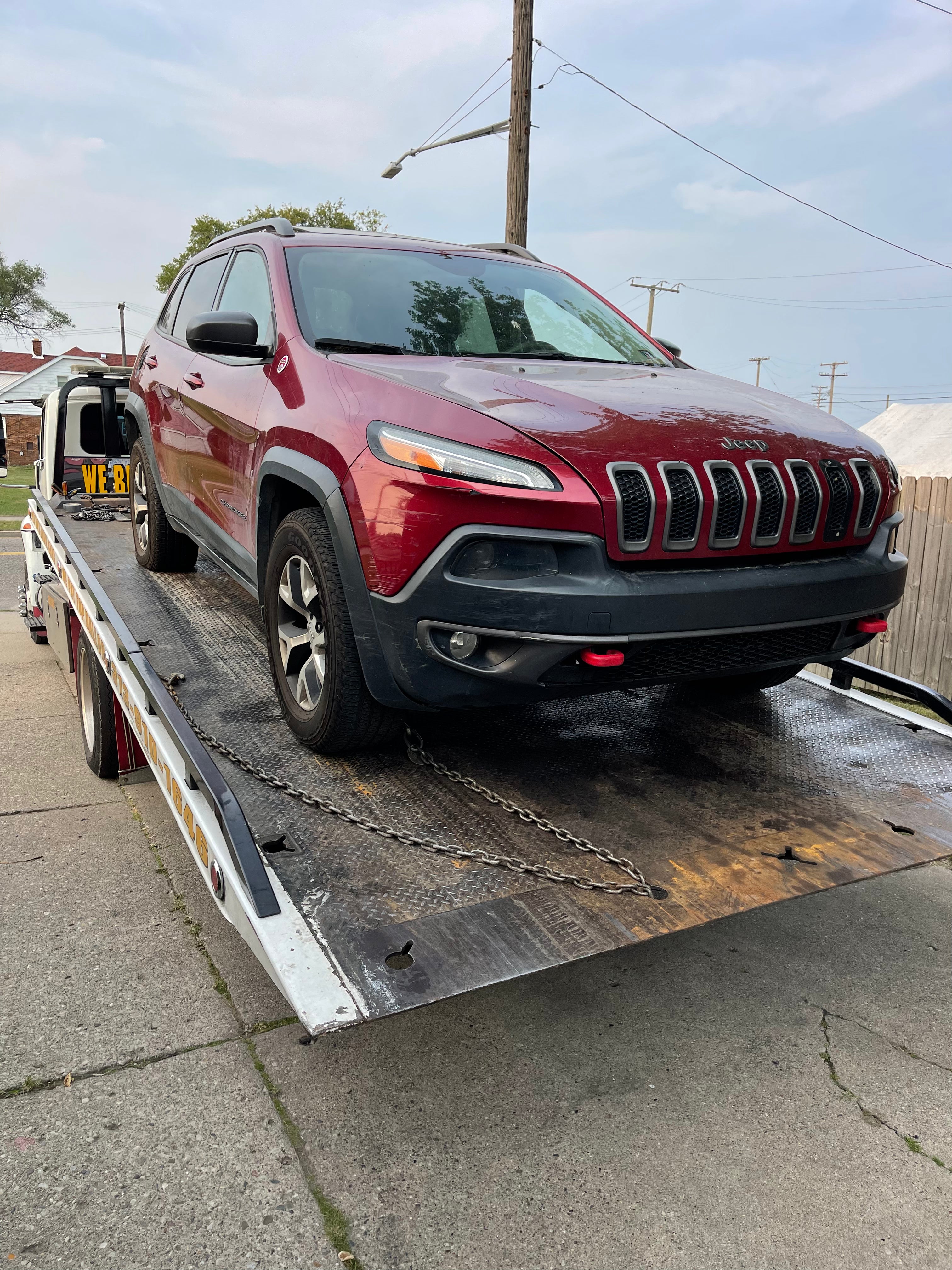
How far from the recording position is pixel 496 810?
2.85 meters

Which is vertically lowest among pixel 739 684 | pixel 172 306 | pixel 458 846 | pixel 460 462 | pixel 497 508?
pixel 458 846

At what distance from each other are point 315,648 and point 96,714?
82.8 inches

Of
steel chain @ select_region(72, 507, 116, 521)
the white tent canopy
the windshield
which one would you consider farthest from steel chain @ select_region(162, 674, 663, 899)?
the white tent canopy

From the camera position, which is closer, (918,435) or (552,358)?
(552,358)

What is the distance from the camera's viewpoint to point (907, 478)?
6859 millimetres

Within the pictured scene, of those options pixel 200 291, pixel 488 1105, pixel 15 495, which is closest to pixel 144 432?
pixel 200 291

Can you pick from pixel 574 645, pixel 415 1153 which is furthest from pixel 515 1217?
pixel 574 645

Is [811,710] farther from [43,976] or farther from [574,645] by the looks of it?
[43,976]

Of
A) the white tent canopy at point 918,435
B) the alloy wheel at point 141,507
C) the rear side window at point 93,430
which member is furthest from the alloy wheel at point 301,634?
the white tent canopy at point 918,435

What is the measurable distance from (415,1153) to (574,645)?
1285mm

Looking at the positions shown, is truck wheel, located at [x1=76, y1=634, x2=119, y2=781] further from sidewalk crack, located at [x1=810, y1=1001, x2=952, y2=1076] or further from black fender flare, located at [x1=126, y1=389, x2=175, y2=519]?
sidewalk crack, located at [x1=810, y1=1001, x2=952, y2=1076]

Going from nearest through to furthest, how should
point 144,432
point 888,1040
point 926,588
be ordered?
point 888,1040 → point 144,432 → point 926,588

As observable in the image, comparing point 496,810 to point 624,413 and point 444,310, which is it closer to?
point 624,413

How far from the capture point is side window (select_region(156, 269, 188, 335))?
503cm
